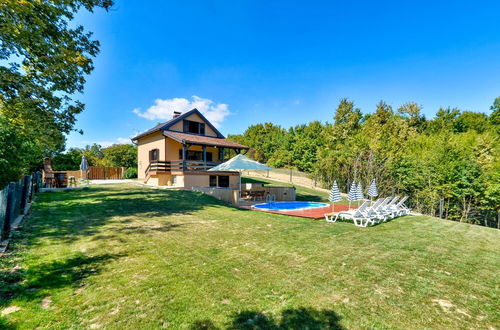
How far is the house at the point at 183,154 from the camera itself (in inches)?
728

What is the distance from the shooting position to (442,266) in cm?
448

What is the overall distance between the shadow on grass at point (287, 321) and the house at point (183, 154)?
52.2ft

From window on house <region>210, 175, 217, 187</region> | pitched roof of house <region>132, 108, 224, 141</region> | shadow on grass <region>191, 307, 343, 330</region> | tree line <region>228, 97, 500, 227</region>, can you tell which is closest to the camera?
shadow on grass <region>191, 307, 343, 330</region>

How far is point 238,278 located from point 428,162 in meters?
17.1

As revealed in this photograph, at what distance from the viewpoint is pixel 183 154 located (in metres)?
17.8

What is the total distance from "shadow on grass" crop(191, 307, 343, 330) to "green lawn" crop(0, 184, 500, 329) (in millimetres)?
13

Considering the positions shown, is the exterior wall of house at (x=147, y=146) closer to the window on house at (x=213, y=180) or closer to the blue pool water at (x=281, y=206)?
the window on house at (x=213, y=180)

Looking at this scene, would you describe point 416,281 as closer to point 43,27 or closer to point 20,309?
point 20,309

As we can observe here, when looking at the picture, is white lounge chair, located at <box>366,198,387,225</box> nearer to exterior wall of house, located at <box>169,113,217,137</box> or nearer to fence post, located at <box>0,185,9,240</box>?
fence post, located at <box>0,185,9,240</box>

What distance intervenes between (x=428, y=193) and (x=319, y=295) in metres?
15.7

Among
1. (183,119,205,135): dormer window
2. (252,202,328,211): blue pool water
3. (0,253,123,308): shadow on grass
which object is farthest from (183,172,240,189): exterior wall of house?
(0,253,123,308): shadow on grass

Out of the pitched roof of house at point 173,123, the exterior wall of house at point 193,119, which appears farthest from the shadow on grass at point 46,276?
the exterior wall of house at point 193,119

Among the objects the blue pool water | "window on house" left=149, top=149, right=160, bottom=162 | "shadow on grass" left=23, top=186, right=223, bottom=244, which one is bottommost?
the blue pool water

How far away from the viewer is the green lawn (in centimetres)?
274
